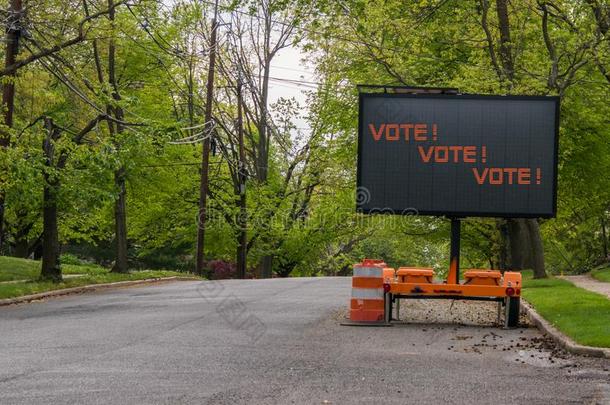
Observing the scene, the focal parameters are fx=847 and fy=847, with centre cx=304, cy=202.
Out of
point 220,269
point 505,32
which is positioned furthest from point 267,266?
point 505,32

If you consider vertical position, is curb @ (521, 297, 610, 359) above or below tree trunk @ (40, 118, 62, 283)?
below

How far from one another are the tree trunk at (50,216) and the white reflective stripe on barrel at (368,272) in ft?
35.6

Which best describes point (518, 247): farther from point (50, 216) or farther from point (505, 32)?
point (50, 216)

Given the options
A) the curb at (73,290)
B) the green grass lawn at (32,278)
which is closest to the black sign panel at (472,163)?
the curb at (73,290)

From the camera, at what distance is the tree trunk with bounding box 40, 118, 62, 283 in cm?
2239

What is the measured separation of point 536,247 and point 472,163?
33.1 ft

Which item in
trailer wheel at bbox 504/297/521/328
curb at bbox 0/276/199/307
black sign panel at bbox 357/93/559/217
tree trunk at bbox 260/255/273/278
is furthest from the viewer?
tree trunk at bbox 260/255/273/278

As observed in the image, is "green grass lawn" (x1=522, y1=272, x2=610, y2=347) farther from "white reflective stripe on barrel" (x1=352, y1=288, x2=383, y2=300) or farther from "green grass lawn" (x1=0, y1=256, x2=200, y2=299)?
"green grass lawn" (x1=0, y1=256, x2=200, y2=299)

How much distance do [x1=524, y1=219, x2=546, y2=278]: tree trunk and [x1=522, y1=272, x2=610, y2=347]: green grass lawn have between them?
1641 millimetres

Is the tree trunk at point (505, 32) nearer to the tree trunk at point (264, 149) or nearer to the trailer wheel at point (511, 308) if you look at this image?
the trailer wheel at point (511, 308)

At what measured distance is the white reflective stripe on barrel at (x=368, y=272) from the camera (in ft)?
46.5

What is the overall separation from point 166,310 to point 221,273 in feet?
120

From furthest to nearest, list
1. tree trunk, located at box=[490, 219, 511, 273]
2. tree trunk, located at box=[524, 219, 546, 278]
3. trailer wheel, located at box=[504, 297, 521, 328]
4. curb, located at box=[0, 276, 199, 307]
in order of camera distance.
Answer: tree trunk, located at box=[490, 219, 511, 273]
tree trunk, located at box=[524, 219, 546, 278]
curb, located at box=[0, 276, 199, 307]
trailer wheel, located at box=[504, 297, 521, 328]

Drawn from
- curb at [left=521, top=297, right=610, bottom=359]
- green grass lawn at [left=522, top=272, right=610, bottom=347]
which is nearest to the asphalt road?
curb at [left=521, top=297, right=610, bottom=359]
